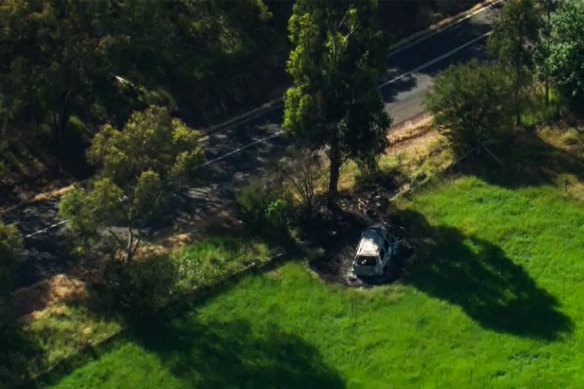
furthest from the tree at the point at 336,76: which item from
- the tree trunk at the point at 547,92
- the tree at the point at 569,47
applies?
the tree trunk at the point at 547,92

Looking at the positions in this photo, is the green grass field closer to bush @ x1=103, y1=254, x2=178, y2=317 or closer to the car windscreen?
bush @ x1=103, y1=254, x2=178, y2=317

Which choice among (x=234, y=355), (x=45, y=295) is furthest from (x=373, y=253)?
(x=45, y=295)

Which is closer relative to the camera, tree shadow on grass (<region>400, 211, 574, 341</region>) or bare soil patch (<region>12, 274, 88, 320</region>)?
tree shadow on grass (<region>400, 211, 574, 341</region>)

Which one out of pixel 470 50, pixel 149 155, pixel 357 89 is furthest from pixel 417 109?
pixel 149 155

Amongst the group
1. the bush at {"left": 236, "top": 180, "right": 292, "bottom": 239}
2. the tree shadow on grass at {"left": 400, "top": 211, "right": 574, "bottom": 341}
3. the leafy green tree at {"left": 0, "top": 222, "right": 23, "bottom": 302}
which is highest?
the leafy green tree at {"left": 0, "top": 222, "right": 23, "bottom": 302}

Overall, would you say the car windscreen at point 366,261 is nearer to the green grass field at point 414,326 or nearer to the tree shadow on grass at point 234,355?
the green grass field at point 414,326

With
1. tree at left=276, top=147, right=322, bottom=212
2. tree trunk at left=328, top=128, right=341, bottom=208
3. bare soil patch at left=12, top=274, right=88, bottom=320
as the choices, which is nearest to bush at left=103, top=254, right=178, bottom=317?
bare soil patch at left=12, top=274, right=88, bottom=320

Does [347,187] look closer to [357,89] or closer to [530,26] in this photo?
[357,89]
